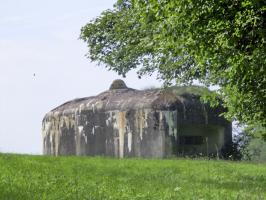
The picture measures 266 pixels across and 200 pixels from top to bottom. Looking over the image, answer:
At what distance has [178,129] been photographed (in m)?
34.0

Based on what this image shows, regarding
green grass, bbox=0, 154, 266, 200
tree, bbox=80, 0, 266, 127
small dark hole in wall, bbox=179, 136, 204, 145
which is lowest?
green grass, bbox=0, 154, 266, 200

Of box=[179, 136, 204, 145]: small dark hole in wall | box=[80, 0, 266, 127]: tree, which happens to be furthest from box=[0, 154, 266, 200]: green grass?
box=[179, 136, 204, 145]: small dark hole in wall

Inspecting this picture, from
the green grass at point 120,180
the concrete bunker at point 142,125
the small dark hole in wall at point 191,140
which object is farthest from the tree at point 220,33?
→ the small dark hole in wall at point 191,140

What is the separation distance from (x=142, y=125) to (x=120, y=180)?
19.1 metres

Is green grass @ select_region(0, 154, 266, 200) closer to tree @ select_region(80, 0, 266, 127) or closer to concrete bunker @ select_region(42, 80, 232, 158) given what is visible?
tree @ select_region(80, 0, 266, 127)

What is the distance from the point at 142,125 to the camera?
111 ft

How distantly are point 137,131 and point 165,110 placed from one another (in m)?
1.99

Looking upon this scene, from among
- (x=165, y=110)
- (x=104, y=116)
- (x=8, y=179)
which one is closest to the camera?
(x=8, y=179)

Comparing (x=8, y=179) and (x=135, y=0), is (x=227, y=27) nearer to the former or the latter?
(x=135, y=0)

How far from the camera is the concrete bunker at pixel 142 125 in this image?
3353cm

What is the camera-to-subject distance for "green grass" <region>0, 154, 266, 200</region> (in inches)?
432

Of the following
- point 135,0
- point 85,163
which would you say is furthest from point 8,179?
point 85,163

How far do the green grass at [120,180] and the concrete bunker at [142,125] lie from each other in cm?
1097

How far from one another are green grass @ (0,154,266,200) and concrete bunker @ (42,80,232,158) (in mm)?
10969
